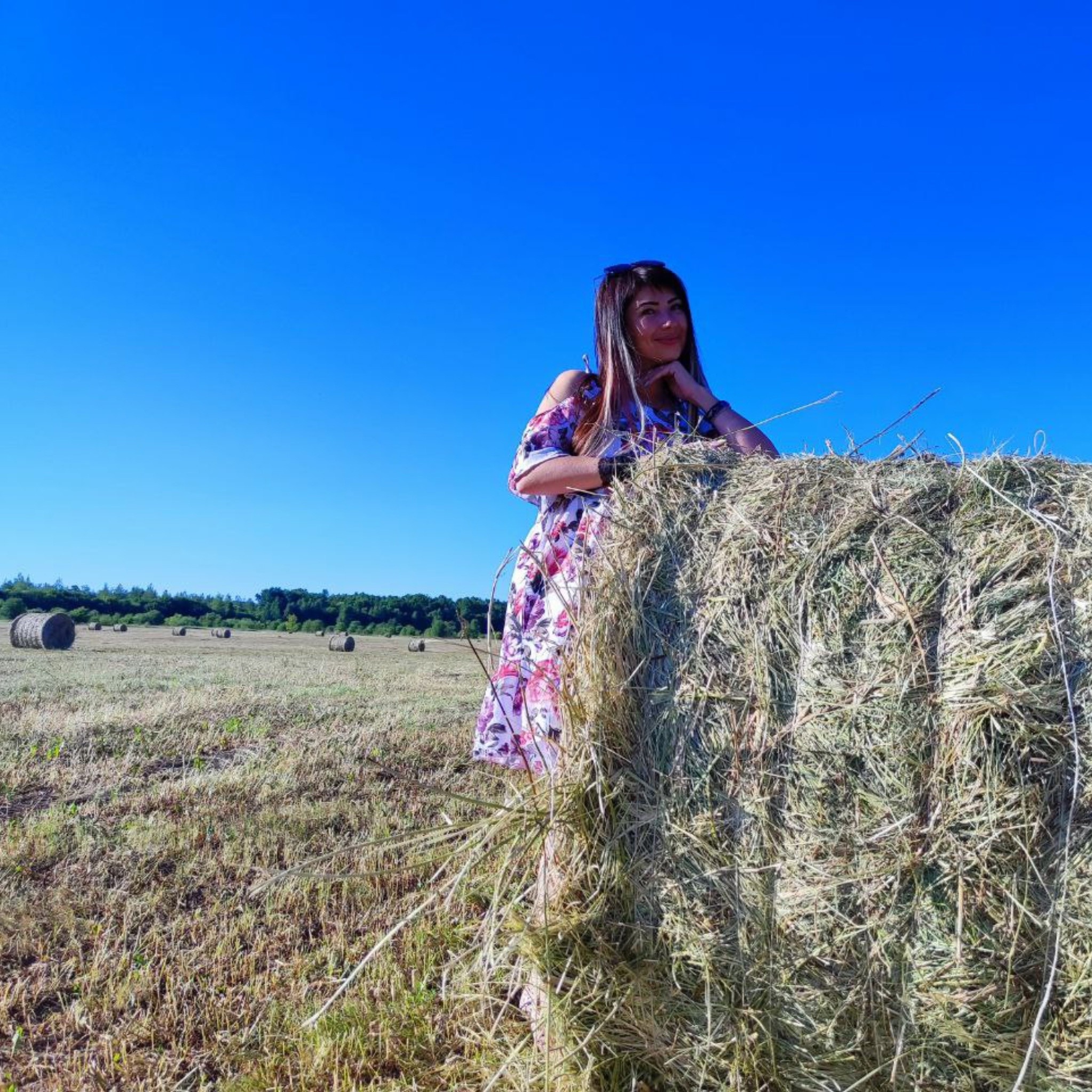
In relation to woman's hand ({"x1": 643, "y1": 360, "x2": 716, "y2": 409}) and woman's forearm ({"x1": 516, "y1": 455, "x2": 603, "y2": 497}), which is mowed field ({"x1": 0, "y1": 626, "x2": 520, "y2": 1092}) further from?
woman's hand ({"x1": 643, "y1": 360, "x2": 716, "y2": 409})

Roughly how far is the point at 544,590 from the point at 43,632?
1898 centimetres

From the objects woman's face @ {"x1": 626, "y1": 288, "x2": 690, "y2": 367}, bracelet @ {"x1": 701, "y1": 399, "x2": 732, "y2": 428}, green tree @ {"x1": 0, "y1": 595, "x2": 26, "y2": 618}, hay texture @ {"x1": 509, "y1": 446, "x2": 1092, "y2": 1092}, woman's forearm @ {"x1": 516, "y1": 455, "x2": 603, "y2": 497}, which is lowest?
green tree @ {"x1": 0, "y1": 595, "x2": 26, "y2": 618}

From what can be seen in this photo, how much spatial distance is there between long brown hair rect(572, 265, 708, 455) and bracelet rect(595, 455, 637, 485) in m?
0.26

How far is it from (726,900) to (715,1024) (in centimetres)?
30

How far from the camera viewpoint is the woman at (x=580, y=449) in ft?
8.48

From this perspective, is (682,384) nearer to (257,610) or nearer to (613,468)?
(613,468)

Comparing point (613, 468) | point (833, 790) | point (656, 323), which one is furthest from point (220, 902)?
point (656, 323)

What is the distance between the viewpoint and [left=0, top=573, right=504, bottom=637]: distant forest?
36219mm

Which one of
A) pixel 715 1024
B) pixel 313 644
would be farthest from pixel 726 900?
pixel 313 644

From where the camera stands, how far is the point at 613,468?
2.61 meters

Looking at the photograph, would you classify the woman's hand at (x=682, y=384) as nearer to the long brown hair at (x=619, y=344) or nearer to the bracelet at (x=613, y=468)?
the long brown hair at (x=619, y=344)

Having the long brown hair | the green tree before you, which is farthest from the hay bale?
the green tree

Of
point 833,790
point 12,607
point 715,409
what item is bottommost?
point 12,607

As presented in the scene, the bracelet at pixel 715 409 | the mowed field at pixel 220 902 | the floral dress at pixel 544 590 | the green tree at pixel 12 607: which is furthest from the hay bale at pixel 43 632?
the green tree at pixel 12 607
